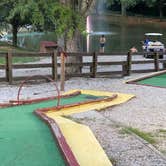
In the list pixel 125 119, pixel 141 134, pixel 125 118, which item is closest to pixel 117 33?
pixel 125 118

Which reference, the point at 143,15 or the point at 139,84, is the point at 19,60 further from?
the point at 143,15

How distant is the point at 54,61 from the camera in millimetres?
17141

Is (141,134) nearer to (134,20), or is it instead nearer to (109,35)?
(109,35)

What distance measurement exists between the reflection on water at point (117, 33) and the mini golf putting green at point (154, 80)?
31.7m

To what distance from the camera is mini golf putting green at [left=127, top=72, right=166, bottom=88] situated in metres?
16.8

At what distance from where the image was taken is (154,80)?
17.9 metres

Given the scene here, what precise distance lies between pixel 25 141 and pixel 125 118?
3.76 metres

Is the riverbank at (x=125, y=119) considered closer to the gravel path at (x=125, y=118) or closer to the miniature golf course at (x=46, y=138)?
the gravel path at (x=125, y=118)

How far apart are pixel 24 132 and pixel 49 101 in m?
4.02

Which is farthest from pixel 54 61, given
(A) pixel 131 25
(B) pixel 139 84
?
(A) pixel 131 25

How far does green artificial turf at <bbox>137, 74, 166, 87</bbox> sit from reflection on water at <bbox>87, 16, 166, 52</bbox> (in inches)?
1252

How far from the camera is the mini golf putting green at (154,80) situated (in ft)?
55.1

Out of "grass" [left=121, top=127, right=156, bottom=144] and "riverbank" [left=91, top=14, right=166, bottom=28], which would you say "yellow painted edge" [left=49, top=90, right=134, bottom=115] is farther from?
"riverbank" [left=91, top=14, right=166, bottom=28]

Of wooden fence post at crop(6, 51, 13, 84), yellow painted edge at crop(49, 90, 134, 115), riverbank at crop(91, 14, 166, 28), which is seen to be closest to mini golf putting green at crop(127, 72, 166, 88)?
yellow painted edge at crop(49, 90, 134, 115)
